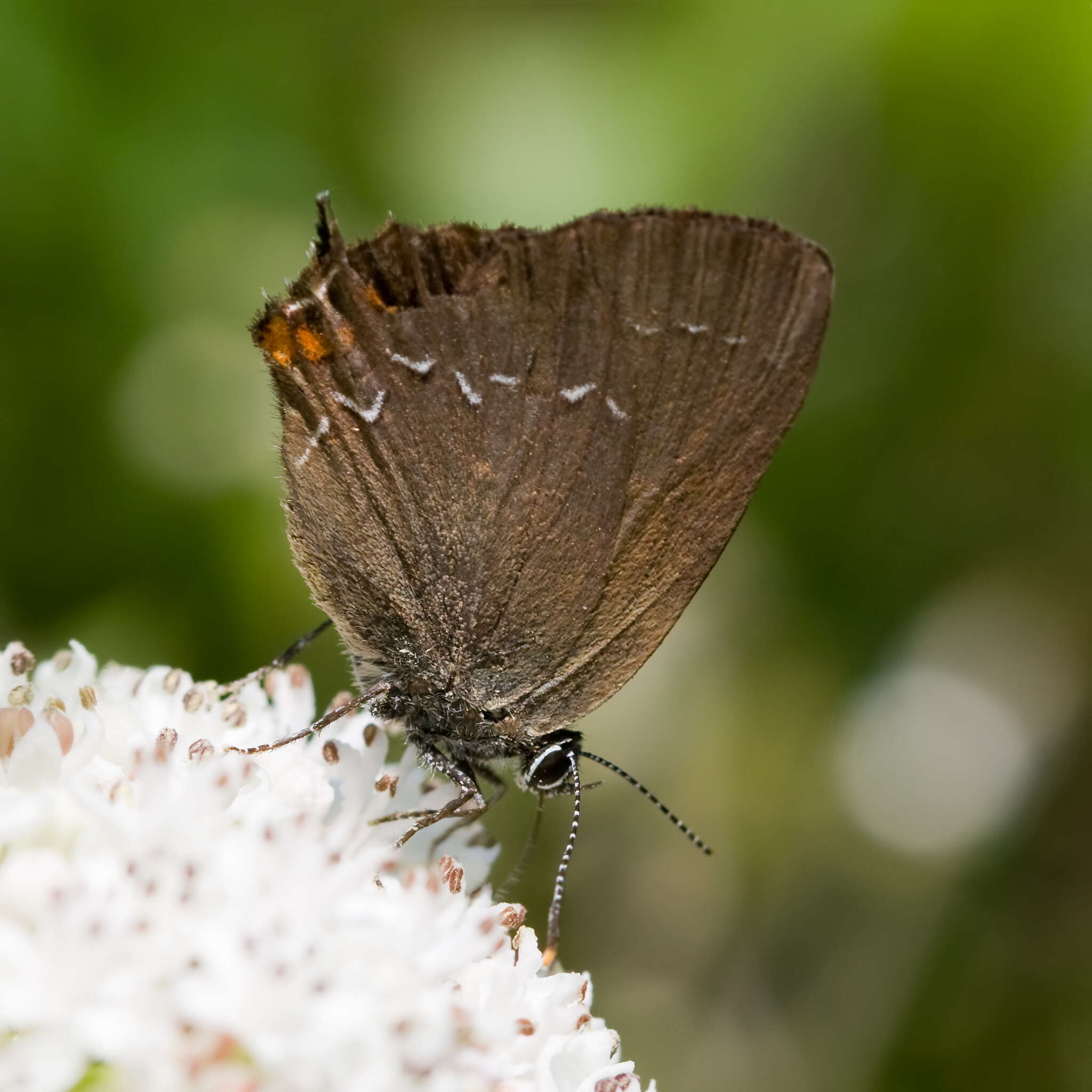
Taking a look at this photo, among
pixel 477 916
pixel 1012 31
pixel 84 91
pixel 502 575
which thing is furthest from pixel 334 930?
pixel 1012 31

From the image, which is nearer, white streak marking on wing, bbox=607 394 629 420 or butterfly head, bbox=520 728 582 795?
white streak marking on wing, bbox=607 394 629 420

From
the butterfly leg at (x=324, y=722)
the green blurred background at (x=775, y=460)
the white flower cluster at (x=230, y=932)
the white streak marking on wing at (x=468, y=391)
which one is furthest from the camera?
the green blurred background at (x=775, y=460)

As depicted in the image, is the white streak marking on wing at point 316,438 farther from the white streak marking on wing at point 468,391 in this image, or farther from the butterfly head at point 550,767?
the butterfly head at point 550,767

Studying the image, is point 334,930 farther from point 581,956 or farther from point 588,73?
point 588,73

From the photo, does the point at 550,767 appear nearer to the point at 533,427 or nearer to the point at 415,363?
the point at 533,427

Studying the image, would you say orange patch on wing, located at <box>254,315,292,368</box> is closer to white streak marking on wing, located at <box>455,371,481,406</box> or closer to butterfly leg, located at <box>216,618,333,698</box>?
white streak marking on wing, located at <box>455,371,481,406</box>

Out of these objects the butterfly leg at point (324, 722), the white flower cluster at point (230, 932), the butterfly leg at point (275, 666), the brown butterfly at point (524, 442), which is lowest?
the white flower cluster at point (230, 932)

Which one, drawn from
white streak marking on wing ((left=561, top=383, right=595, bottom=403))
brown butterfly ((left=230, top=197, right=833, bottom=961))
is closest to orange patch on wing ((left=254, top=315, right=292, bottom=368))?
brown butterfly ((left=230, top=197, right=833, bottom=961))

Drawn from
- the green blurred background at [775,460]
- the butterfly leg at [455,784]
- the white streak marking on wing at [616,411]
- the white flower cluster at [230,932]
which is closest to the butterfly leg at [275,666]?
the white flower cluster at [230,932]
